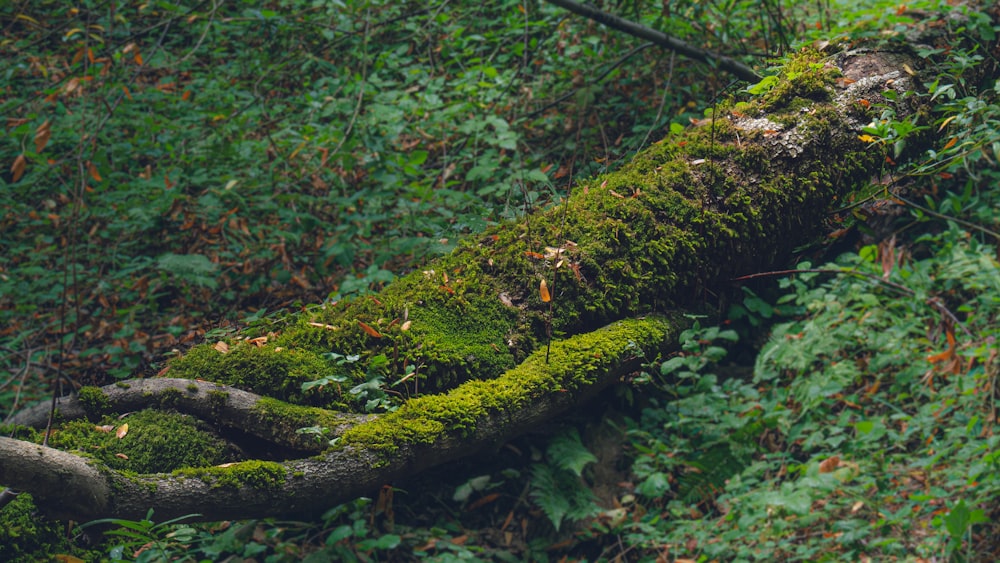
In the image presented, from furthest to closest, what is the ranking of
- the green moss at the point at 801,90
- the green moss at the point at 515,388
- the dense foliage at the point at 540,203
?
the dense foliage at the point at 540,203 < the green moss at the point at 801,90 < the green moss at the point at 515,388

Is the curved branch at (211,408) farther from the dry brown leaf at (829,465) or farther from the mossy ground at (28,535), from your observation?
the dry brown leaf at (829,465)

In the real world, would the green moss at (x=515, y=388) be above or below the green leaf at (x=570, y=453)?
above

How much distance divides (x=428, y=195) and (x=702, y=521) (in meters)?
2.80

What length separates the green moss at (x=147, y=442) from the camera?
1764mm

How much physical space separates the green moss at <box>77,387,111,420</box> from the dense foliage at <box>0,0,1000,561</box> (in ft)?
5.07

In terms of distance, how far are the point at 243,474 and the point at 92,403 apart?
59 cm

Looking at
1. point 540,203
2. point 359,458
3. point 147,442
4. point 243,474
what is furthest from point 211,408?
point 540,203

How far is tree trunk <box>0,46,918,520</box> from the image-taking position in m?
1.74

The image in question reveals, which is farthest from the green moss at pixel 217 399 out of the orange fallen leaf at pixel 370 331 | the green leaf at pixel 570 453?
the green leaf at pixel 570 453

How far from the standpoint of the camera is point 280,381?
2023 mm

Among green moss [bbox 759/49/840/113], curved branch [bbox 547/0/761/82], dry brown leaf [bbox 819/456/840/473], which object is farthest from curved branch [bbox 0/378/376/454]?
curved branch [bbox 547/0/761/82]

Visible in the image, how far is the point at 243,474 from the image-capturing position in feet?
5.64

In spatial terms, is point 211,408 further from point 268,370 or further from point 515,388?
point 515,388

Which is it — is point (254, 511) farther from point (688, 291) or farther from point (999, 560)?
point (999, 560)
